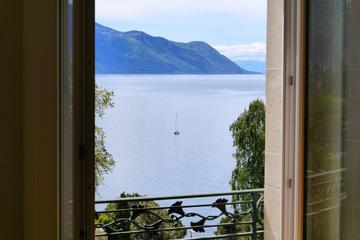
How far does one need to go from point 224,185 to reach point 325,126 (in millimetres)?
2311

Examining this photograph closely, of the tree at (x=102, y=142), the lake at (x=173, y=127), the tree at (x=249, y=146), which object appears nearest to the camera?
the tree at (x=102, y=142)

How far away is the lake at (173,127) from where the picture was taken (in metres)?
4.85

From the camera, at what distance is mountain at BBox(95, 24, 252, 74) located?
5.28 metres

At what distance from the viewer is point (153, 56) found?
18.2ft

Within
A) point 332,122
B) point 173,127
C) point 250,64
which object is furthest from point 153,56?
point 332,122

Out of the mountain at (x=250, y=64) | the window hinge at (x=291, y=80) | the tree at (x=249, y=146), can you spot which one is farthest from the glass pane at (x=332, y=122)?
the mountain at (x=250, y=64)

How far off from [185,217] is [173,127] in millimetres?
1313

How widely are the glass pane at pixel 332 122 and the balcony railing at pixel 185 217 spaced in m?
1.47

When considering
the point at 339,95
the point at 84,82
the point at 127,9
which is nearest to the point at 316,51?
the point at 339,95

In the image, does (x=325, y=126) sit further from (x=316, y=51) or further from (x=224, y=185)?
(x=224, y=185)

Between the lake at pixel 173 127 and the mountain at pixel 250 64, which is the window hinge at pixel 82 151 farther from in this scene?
the mountain at pixel 250 64

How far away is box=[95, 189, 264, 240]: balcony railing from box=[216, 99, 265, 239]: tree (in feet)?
1.97

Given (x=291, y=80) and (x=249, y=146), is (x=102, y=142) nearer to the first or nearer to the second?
(x=249, y=146)

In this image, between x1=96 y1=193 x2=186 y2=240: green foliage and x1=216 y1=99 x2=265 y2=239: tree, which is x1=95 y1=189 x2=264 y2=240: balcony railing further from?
x1=216 y1=99 x2=265 y2=239: tree
